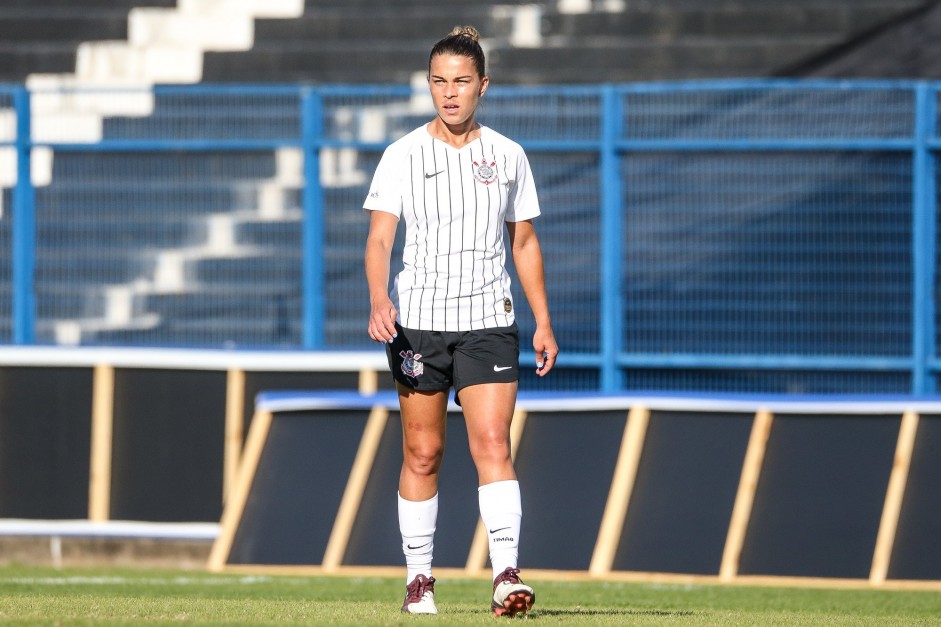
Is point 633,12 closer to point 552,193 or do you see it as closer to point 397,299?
point 552,193

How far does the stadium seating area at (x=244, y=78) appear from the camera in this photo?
1141 cm

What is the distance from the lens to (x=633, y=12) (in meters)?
15.5

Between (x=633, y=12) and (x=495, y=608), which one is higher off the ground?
(x=633, y=12)

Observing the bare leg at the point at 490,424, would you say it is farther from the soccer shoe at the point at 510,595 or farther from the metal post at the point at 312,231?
the metal post at the point at 312,231

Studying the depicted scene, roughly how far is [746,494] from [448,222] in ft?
12.1

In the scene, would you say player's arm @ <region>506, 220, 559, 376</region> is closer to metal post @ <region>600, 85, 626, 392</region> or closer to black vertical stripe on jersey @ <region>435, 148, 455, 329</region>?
black vertical stripe on jersey @ <region>435, 148, 455, 329</region>

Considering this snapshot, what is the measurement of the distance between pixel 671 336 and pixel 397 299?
573cm

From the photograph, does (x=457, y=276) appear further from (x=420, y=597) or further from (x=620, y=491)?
(x=620, y=491)

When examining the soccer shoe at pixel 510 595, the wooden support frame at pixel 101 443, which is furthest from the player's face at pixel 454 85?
the wooden support frame at pixel 101 443

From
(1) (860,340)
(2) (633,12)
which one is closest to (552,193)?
(1) (860,340)

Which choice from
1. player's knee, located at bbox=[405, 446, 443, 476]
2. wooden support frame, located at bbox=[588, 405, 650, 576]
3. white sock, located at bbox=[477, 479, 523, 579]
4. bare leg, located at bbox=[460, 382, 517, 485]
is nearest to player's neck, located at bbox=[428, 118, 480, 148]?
bare leg, located at bbox=[460, 382, 517, 485]

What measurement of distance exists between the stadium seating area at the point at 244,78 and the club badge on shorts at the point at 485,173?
18.8 ft

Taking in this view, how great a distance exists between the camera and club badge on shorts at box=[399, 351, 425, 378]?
557 centimetres

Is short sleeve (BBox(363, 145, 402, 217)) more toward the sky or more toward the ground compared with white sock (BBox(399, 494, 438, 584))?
more toward the sky
